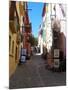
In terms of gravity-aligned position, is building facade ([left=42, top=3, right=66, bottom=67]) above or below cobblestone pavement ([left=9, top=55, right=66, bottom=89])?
above

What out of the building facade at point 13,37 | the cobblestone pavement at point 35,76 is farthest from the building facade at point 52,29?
the building facade at point 13,37

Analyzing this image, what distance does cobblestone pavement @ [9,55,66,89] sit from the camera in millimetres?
1639

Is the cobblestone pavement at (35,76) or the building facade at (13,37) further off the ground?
the building facade at (13,37)

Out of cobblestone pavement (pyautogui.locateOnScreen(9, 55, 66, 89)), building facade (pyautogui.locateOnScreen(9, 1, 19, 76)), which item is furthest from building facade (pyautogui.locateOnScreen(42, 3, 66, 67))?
building facade (pyautogui.locateOnScreen(9, 1, 19, 76))

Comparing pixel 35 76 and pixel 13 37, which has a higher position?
pixel 13 37

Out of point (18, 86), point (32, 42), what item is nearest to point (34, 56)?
point (32, 42)

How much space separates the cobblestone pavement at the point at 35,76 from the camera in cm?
164

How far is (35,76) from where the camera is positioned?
5.46 feet

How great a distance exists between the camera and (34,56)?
169 centimetres

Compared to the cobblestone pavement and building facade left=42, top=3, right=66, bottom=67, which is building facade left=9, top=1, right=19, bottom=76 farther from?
building facade left=42, top=3, right=66, bottom=67

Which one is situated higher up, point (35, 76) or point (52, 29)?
point (52, 29)

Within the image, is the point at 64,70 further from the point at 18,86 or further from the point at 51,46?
the point at 18,86

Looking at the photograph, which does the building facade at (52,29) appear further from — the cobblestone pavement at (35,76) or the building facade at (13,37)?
the building facade at (13,37)

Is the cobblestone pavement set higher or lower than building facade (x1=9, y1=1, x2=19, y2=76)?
lower
